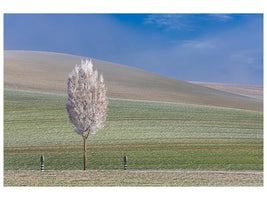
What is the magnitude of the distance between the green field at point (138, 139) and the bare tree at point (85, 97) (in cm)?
424

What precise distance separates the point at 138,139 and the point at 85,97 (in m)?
10.4

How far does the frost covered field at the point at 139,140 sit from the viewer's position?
80.9 feet

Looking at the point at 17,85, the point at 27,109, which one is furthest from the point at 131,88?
the point at 27,109

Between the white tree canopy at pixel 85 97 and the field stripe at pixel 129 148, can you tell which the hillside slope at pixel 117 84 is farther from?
the white tree canopy at pixel 85 97

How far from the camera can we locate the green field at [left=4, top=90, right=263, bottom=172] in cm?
2505

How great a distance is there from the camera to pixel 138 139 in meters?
30.5

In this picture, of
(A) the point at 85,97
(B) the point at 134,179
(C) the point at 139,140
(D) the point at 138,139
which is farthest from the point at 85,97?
(D) the point at 138,139

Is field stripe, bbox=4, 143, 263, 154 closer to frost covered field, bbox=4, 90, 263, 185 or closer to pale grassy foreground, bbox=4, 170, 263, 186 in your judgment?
frost covered field, bbox=4, 90, 263, 185

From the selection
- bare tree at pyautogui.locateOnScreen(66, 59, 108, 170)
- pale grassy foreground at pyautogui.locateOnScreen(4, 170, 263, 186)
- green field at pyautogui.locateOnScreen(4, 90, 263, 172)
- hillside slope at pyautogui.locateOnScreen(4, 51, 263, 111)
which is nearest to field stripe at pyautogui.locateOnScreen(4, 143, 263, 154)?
green field at pyautogui.locateOnScreen(4, 90, 263, 172)

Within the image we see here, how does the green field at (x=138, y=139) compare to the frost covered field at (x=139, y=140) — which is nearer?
the frost covered field at (x=139, y=140)

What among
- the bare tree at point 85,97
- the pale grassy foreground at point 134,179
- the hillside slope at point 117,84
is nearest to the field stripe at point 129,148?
the bare tree at point 85,97

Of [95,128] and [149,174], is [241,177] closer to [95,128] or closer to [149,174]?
[149,174]

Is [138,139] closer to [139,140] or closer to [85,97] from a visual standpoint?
[139,140]

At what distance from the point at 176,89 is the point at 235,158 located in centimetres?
5181
